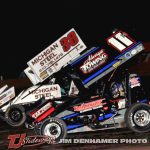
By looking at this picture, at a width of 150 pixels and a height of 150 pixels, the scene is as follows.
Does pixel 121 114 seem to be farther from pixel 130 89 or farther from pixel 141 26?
pixel 141 26

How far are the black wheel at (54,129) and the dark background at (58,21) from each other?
1249 centimetres

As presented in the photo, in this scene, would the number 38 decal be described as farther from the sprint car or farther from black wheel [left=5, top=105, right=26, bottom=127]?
black wheel [left=5, top=105, right=26, bottom=127]

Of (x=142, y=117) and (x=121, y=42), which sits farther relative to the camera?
(x=121, y=42)

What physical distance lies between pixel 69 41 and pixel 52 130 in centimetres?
265

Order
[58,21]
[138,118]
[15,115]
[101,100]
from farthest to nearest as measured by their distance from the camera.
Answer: [58,21] → [15,115] → [101,100] → [138,118]

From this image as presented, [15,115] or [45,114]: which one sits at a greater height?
[15,115]

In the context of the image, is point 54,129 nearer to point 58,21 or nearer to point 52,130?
point 52,130

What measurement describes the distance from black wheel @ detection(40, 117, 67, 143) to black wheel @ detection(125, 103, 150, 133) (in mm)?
1334

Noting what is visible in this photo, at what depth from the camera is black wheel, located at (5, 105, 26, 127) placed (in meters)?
10.2

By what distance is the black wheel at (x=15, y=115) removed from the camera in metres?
10.2

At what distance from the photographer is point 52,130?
24.3ft

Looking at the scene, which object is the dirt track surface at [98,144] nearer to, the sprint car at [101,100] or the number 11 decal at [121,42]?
the sprint car at [101,100]
